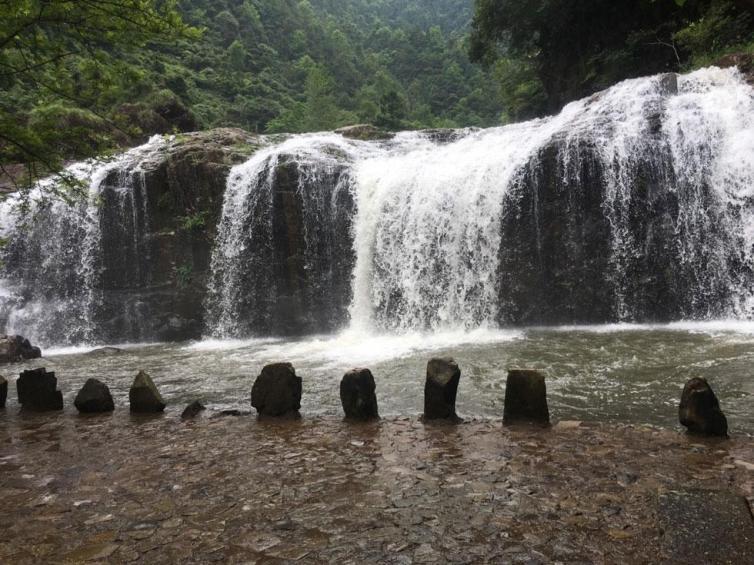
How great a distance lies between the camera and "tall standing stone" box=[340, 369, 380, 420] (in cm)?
532

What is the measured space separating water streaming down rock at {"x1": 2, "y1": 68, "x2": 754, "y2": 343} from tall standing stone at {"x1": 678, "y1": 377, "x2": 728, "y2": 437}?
867 centimetres

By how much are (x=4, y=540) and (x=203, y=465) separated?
138cm

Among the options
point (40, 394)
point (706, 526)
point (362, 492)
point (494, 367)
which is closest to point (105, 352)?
point (40, 394)

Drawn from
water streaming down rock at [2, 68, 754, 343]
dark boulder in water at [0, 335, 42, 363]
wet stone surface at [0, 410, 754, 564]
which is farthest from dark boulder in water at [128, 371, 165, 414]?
dark boulder in water at [0, 335, 42, 363]

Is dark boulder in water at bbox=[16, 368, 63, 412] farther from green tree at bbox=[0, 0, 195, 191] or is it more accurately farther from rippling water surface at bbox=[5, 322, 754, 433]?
green tree at bbox=[0, 0, 195, 191]

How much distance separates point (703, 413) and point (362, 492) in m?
2.91

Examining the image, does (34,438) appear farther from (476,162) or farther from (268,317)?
(476,162)

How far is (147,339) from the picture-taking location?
17.6 m

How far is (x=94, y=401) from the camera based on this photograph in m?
6.32

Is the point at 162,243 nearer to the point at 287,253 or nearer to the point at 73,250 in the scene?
the point at 73,250

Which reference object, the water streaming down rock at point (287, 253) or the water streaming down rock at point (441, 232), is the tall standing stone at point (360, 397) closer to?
the water streaming down rock at point (441, 232)

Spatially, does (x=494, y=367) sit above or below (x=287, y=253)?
below

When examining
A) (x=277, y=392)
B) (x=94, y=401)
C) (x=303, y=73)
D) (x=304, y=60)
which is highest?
(x=304, y=60)

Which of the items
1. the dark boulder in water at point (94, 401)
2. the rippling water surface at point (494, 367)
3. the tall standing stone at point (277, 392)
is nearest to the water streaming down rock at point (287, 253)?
the rippling water surface at point (494, 367)
